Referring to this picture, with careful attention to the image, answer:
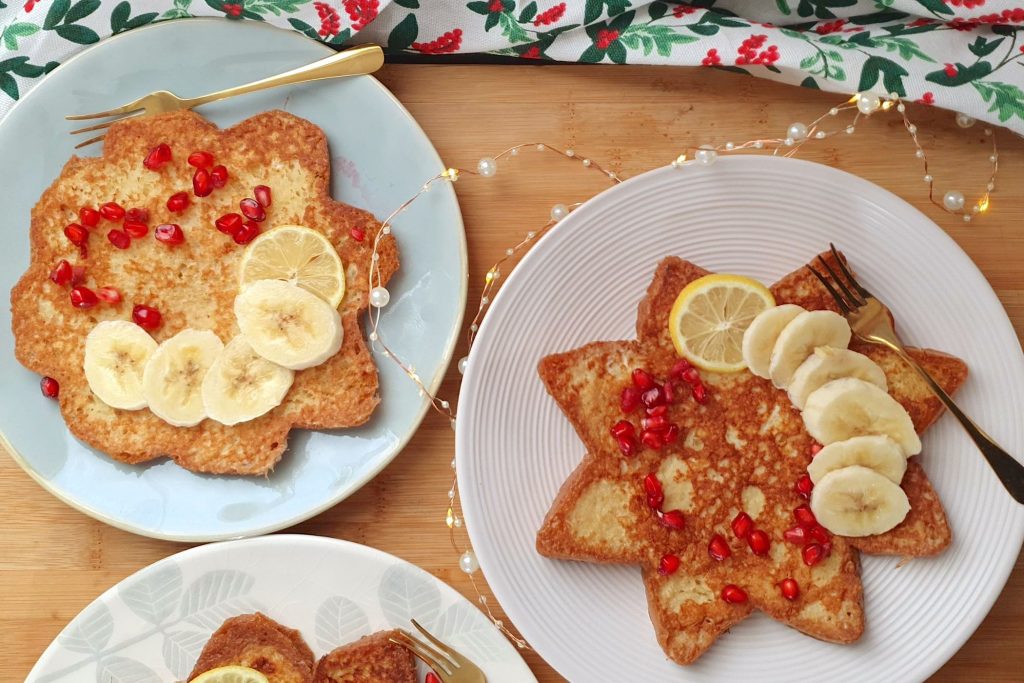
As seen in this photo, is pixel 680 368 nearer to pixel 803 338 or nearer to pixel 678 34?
pixel 803 338

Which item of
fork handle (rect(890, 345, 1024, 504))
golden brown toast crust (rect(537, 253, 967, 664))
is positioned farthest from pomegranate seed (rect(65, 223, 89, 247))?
fork handle (rect(890, 345, 1024, 504))

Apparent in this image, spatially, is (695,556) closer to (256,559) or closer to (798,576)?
(798,576)

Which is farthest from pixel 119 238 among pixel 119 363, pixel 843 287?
pixel 843 287

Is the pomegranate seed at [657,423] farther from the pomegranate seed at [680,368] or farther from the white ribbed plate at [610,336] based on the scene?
the white ribbed plate at [610,336]

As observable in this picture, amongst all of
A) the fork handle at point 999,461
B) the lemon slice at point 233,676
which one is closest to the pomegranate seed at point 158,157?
the lemon slice at point 233,676

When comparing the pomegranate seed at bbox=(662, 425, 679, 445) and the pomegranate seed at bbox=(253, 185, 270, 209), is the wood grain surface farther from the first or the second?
the pomegranate seed at bbox=(662, 425, 679, 445)

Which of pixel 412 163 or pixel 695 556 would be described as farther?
pixel 412 163

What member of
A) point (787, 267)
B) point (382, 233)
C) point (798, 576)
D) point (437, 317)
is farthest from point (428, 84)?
point (798, 576)
